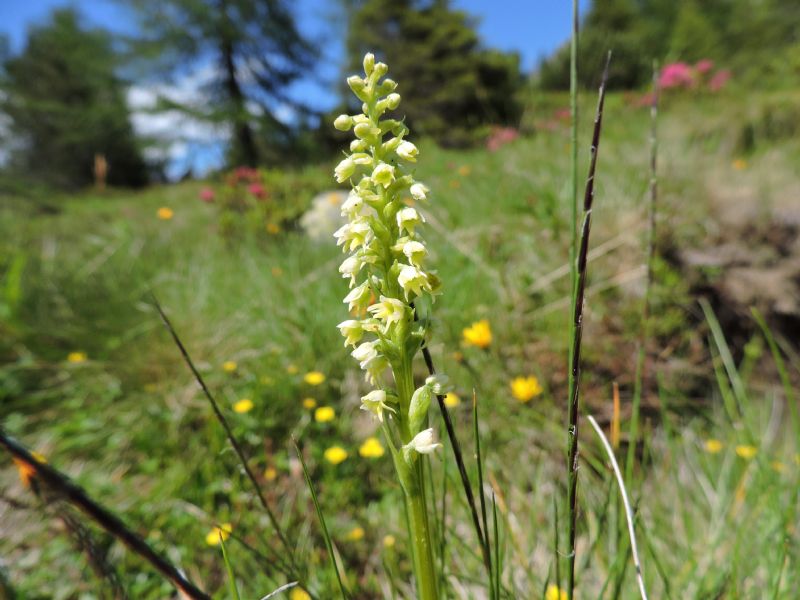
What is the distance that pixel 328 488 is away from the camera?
1822 millimetres

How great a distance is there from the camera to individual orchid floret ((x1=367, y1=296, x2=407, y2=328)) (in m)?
0.69

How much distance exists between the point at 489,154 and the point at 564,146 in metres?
1.14

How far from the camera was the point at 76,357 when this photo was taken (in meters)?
2.29

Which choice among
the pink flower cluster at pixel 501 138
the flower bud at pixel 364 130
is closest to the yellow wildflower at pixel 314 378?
the flower bud at pixel 364 130

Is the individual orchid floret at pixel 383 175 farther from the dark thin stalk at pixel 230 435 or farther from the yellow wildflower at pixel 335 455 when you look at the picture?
the yellow wildflower at pixel 335 455

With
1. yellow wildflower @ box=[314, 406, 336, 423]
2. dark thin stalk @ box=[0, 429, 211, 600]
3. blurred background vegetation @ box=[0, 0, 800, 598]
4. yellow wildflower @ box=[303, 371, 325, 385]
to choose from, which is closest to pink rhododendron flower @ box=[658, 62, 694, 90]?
blurred background vegetation @ box=[0, 0, 800, 598]

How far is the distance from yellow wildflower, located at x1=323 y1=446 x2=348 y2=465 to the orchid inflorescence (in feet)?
3.68

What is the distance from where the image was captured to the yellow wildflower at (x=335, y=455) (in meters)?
1.80

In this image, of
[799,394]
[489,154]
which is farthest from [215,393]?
[489,154]

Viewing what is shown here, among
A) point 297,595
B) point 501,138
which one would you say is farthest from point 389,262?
point 501,138

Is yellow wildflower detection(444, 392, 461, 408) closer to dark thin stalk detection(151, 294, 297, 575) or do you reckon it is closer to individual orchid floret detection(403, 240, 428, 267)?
dark thin stalk detection(151, 294, 297, 575)

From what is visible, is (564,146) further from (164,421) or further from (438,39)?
(438,39)

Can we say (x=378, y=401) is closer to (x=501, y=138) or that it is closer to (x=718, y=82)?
(x=501, y=138)

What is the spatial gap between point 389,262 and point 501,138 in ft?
18.7
